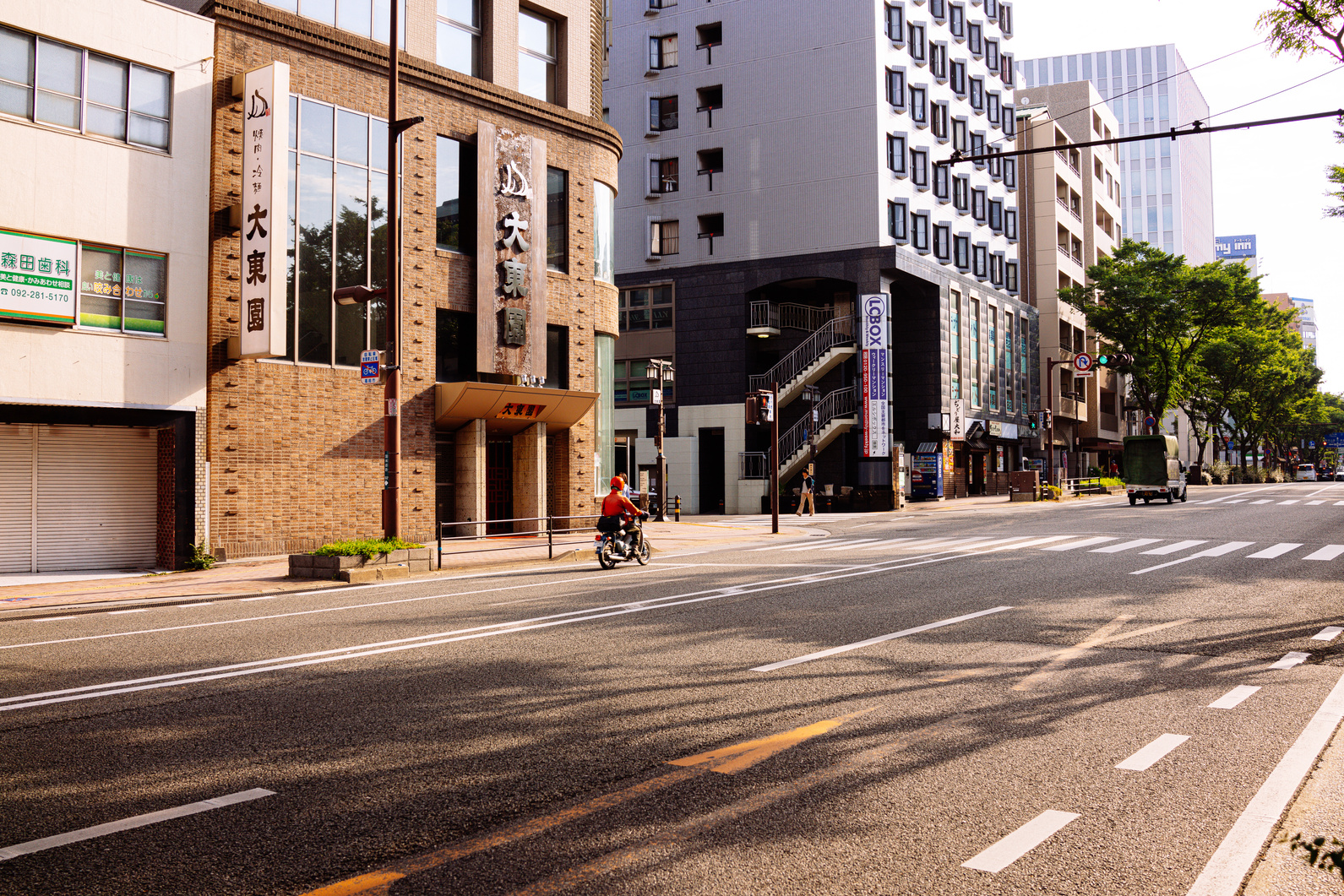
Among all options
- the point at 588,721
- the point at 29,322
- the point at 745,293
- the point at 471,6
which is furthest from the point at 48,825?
the point at 745,293

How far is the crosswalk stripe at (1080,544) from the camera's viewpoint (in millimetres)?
19859

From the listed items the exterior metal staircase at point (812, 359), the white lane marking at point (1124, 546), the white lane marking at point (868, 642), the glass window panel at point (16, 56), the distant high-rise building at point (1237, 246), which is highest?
the distant high-rise building at point (1237, 246)

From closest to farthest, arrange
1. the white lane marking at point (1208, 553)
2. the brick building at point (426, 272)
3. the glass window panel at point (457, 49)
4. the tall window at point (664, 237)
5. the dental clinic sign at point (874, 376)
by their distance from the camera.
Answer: the white lane marking at point (1208, 553) → the brick building at point (426, 272) → the glass window panel at point (457, 49) → the dental clinic sign at point (874, 376) → the tall window at point (664, 237)

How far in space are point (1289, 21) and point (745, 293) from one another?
32.2 meters

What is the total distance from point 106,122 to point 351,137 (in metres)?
5.24

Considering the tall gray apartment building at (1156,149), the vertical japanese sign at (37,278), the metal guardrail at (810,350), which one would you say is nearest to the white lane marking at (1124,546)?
the vertical japanese sign at (37,278)

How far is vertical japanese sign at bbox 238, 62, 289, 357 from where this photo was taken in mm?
18891

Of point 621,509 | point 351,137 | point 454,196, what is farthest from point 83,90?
point 621,509

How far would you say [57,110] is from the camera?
17.3m

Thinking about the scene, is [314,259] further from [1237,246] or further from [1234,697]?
[1237,246]

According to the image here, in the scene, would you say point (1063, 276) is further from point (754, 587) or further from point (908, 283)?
point (754, 587)

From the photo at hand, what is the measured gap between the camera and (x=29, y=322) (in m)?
16.8

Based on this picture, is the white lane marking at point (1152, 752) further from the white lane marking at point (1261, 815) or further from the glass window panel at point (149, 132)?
the glass window panel at point (149, 132)

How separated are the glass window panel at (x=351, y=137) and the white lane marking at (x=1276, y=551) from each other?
65.2ft
